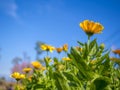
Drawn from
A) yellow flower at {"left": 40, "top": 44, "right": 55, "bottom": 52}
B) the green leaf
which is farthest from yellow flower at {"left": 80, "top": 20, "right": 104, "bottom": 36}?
yellow flower at {"left": 40, "top": 44, "right": 55, "bottom": 52}

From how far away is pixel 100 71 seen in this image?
6.37 feet

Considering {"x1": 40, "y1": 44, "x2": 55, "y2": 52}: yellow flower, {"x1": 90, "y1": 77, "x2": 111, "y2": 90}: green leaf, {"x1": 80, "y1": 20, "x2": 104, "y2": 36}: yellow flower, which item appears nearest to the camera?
{"x1": 90, "y1": 77, "x2": 111, "y2": 90}: green leaf

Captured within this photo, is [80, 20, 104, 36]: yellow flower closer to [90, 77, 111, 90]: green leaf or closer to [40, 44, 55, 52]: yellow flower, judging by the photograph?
[90, 77, 111, 90]: green leaf

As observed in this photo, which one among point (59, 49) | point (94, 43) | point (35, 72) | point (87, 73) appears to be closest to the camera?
point (87, 73)

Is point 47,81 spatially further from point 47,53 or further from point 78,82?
point 78,82

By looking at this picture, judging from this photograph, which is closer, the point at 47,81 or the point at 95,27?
the point at 95,27

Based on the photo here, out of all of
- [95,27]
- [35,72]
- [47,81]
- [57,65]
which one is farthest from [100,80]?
[35,72]

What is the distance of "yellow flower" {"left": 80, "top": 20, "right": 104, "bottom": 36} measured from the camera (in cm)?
225

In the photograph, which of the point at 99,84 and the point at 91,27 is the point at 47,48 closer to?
the point at 91,27

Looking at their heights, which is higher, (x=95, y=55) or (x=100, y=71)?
(x=95, y=55)

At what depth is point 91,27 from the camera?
2258 mm

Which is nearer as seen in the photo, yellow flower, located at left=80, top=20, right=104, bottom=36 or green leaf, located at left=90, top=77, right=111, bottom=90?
green leaf, located at left=90, top=77, right=111, bottom=90

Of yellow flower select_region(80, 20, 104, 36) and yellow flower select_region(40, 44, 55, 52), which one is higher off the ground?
yellow flower select_region(40, 44, 55, 52)

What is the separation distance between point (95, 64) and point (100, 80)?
1.70 ft
